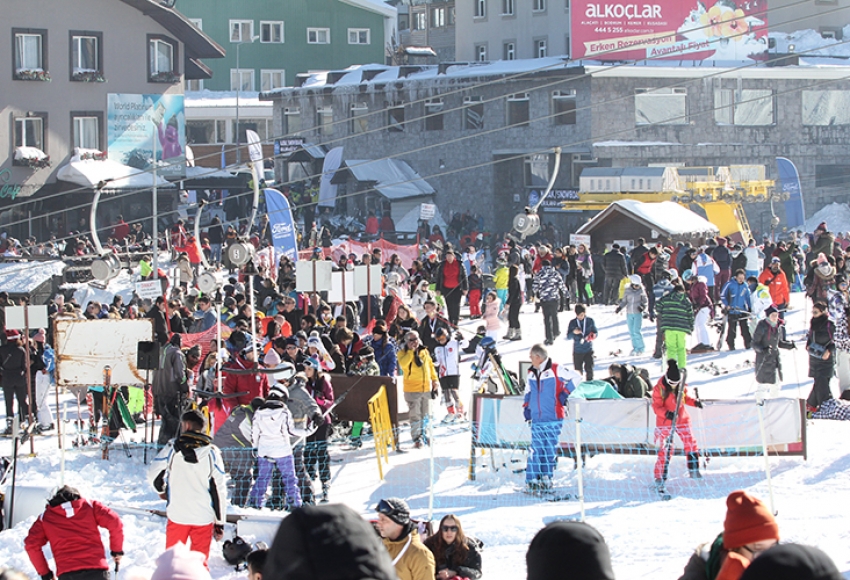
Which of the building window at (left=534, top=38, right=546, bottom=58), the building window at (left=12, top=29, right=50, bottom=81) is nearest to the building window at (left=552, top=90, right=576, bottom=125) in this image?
the building window at (left=534, top=38, right=546, bottom=58)

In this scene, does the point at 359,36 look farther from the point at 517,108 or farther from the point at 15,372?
the point at 15,372

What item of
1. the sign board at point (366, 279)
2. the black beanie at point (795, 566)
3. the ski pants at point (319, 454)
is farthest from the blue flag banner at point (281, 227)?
the black beanie at point (795, 566)

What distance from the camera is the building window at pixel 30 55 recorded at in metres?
35.7

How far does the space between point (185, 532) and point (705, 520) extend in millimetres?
4070

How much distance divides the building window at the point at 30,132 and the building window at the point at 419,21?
1049 inches

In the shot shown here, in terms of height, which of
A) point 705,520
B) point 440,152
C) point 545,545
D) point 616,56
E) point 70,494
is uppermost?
point 616,56

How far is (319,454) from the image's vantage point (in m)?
10.9

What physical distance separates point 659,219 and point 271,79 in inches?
1375

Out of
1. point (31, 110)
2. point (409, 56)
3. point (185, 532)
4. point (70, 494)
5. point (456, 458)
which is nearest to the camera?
point (70, 494)

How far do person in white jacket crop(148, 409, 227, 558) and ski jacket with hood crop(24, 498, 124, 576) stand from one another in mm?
775

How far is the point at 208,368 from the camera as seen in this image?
12.2 metres

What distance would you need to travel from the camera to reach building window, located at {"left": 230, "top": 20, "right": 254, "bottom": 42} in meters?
55.9

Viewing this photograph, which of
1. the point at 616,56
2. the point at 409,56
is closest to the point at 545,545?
the point at 616,56

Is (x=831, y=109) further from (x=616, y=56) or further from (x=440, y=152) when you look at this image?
(x=440, y=152)
